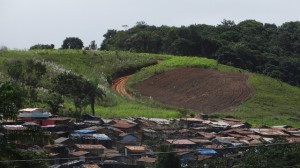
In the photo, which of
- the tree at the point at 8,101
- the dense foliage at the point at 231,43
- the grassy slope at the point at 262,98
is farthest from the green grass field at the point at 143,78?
the tree at the point at 8,101

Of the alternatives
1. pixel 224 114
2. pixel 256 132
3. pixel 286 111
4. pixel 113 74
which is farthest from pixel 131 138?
pixel 113 74

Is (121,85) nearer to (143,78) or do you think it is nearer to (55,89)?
(143,78)

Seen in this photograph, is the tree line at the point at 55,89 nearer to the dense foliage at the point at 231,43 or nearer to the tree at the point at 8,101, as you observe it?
the tree at the point at 8,101

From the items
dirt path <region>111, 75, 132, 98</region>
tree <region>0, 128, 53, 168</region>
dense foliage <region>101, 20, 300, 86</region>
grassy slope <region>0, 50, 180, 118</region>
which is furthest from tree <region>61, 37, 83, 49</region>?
tree <region>0, 128, 53, 168</region>

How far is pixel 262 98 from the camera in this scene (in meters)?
53.0

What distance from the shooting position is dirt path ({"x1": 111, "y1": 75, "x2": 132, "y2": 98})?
5398 cm

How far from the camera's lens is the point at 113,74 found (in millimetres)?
59219

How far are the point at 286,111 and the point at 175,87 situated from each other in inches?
396

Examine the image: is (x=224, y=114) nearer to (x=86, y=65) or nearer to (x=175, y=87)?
(x=175, y=87)

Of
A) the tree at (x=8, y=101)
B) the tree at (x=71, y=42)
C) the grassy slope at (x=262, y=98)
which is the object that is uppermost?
the tree at (x=71, y=42)

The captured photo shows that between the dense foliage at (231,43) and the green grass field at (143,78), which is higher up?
the dense foliage at (231,43)

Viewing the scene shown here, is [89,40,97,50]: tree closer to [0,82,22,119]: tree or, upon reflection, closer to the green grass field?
the green grass field

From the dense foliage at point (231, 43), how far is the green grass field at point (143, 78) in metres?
4.22

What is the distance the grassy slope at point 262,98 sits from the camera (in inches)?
1881
